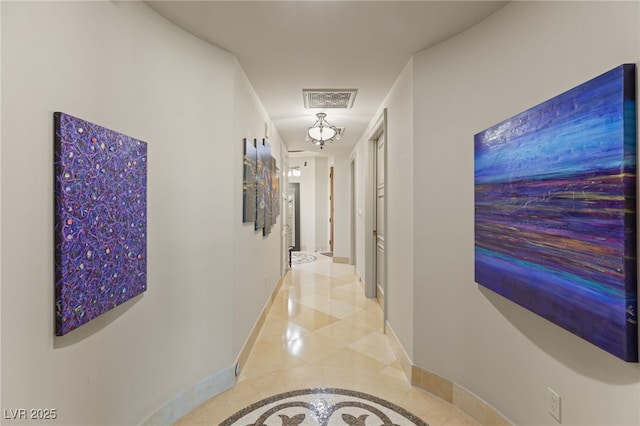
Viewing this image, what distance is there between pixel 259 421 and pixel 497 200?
1.89 m

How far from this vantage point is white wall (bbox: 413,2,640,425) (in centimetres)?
118

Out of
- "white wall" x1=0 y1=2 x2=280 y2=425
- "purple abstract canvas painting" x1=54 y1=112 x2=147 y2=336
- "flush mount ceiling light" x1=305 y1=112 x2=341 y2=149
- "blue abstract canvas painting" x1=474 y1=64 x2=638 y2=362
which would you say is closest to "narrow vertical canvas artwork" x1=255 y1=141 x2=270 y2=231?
"white wall" x1=0 y1=2 x2=280 y2=425

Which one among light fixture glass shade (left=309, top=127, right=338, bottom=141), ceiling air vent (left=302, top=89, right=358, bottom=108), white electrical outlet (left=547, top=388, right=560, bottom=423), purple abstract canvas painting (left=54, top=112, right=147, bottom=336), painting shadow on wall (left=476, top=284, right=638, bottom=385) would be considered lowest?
white electrical outlet (left=547, top=388, right=560, bottom=423)

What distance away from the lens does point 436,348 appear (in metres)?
2.16

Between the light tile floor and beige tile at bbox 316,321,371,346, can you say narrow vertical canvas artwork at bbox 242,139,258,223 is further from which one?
beige tile at bbox 316,321,371,346

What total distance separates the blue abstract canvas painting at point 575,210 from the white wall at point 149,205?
1760mm

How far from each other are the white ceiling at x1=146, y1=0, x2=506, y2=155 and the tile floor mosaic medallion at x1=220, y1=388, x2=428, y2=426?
7.98 feet

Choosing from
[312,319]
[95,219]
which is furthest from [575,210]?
[312,319]

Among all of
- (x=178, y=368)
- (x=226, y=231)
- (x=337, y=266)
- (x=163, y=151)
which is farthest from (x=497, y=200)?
(x=337, y=266)

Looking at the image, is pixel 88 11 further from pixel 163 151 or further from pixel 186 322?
pixel 186 322

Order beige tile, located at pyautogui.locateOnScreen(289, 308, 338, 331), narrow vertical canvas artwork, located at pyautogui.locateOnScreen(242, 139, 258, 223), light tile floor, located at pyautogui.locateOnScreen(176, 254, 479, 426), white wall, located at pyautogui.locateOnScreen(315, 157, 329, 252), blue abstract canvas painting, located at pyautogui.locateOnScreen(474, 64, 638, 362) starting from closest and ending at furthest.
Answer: blue abstract canvas painting, located at pyautogui.locateOnScreen(474, 64, 638, 362) → light tile floor, located at pyautogui.locateOnScreen(176, 254, 479, 426) → narrow vertical canvas artwork, located at pyautogui.locateOnScreen(242, 139, 258, 223) → beige tile, located at pyautogui.locateOnScreen(289, 308, 338, 331) → white wall, located at pyautogui.locateOnScreen(315, 157, 329, 252)

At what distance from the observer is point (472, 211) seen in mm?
1924

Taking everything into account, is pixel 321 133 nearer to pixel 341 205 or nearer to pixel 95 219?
pixel 95 219

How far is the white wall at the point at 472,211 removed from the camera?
1180mm
